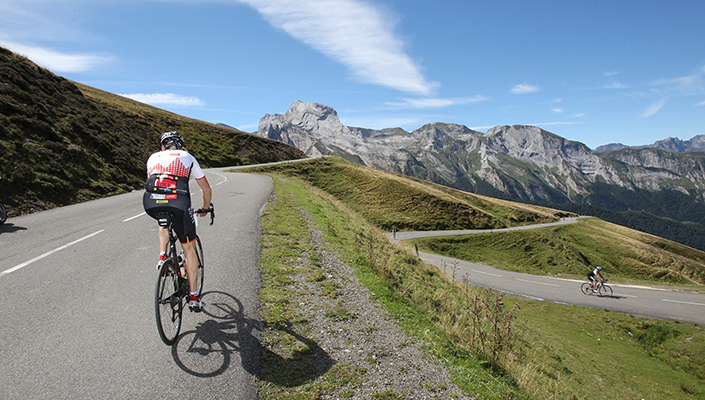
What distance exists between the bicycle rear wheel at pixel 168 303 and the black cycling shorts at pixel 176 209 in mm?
481

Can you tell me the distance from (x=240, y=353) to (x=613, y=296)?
41419 millimetres

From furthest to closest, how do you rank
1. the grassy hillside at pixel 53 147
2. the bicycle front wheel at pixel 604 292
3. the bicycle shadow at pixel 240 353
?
1. the bicycle front wheel at pixel 604 292
2. the grassy hillside at pixel 53 147
3. the bicycle shadow at pixel 240 353

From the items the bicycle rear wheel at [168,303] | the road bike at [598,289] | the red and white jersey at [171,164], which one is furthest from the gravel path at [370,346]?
the road bike at [598,289]

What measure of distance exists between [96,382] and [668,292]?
52636 mm

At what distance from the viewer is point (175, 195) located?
476 cm

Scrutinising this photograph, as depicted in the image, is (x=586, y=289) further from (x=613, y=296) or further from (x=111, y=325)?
(x=111, y=325)

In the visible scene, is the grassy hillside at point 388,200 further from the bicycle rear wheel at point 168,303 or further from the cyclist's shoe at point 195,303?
the bicycle rear wheel at point 168,303

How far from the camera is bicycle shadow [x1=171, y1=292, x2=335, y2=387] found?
13.7 ft

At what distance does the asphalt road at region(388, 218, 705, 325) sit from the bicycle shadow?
21.4m

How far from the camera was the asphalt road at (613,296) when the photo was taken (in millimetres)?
28172

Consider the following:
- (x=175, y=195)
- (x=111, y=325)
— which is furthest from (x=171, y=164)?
(x=111, y=325)

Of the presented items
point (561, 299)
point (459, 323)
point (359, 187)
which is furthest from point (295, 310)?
point (359, 187)

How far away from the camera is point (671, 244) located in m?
84.6

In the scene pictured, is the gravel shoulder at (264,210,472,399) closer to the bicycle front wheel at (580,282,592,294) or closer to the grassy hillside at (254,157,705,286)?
the bicycle front wheel at (580,282,592,294)
